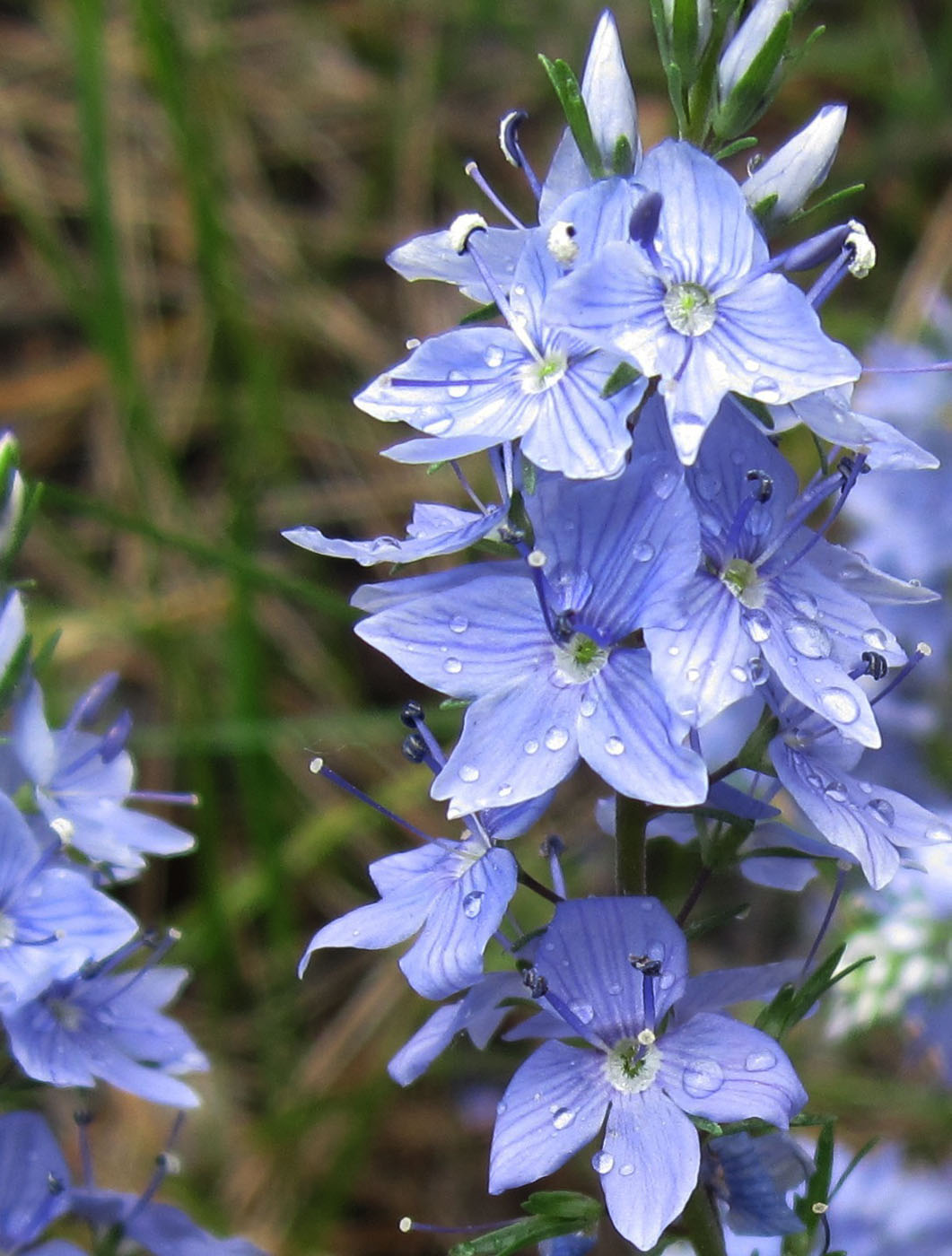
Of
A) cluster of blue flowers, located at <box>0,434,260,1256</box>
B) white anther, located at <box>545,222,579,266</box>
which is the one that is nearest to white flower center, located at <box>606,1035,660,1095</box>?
cluster of blue flowers, located at <box>0,434,260,1256</box>

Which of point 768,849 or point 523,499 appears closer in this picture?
point 523,499

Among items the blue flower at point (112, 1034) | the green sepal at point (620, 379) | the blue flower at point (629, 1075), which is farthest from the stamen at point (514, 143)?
the blue flower at point (112, 1034)

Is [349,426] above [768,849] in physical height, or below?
below

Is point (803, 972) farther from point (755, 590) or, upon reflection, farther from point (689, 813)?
point (755, 590)

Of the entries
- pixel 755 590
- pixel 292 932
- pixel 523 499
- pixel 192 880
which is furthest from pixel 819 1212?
pixel 192 880

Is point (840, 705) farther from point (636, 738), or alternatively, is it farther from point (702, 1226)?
point (702, 1226)

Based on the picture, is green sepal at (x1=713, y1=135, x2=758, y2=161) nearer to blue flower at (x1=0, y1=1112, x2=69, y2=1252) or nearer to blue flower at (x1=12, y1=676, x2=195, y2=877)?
blue flower at (x1=12, y1=676, x2=195, y2=877)

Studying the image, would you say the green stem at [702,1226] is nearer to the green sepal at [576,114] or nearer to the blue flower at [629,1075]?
the blue flower at [629,1075]
